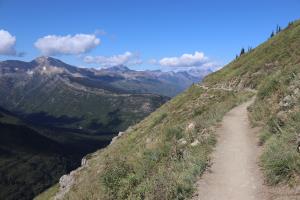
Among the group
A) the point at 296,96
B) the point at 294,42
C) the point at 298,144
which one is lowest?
the point at 298,144

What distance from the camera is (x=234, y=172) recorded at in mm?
17547

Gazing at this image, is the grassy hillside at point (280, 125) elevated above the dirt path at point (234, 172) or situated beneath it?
elevated above

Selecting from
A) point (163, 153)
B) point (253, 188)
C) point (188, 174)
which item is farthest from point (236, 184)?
point (163, 153)

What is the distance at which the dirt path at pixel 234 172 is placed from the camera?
599 inches

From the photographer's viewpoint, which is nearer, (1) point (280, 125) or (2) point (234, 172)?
(2) point (234, 172)

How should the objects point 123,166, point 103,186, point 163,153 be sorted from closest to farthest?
point 103,186
point 123,166
point 163,153

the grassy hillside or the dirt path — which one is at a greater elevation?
the grassy hillside

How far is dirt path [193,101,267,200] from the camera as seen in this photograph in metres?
15.2

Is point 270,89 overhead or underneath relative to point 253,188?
overhead

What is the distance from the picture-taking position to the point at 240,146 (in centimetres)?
2162

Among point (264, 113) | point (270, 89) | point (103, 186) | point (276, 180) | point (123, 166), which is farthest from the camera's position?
point (270, 89)

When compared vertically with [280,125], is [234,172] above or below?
below

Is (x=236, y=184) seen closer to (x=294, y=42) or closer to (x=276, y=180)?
(x=276, y=180)

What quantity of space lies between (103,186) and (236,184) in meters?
6.91
